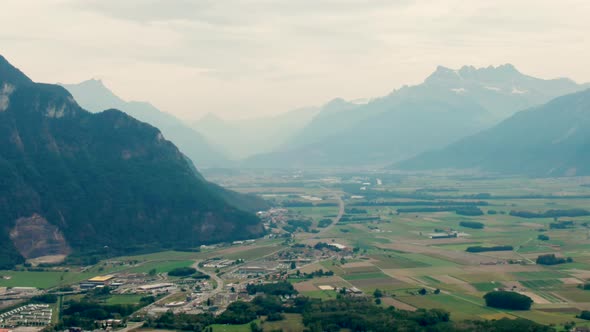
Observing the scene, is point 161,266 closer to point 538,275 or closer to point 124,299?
point 124,299

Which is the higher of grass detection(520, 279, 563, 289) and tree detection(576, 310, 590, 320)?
grass detection(520, 279, 563, 289)

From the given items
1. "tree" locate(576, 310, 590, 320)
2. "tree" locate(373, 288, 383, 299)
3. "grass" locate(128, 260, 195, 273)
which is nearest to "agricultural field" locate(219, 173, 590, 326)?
"tree" locate(576, 310, 590, 320)

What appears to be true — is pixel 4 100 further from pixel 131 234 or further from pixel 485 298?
pixel 485 298

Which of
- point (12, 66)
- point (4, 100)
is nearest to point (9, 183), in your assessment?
point (4, 100)

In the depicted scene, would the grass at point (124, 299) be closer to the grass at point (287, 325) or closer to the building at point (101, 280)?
the building at point (101, 280)

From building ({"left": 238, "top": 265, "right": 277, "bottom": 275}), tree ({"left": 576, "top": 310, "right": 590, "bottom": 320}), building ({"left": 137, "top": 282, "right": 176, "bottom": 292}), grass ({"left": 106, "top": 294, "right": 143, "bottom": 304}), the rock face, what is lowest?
grass ({"left": 106, "top": 294, "right": 143, "bottom": 304})

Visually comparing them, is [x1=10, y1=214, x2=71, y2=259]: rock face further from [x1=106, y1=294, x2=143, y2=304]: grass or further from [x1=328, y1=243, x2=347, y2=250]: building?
[x1=328, y1=243, x2=347, y2=250]: building

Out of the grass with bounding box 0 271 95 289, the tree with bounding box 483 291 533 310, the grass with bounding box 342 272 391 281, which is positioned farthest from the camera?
the grass with bounding box 342 272 391 281
